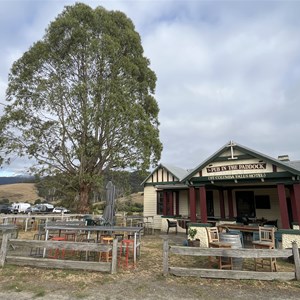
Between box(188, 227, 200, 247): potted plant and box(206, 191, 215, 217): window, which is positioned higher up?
box(206, 191, 215, 217): window

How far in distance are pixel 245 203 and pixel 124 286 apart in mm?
11930

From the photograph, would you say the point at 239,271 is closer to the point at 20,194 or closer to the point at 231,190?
the point at 231,190

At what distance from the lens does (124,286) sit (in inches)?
215

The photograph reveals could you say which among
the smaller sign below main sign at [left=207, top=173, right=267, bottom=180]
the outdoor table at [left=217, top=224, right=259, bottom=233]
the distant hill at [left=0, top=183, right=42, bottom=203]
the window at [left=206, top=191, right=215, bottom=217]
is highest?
the distant hill at [left=0, top=183, right=42, bottom=203]

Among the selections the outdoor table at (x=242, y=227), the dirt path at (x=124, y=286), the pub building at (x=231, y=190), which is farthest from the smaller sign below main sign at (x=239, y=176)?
the dirt path at (x=124, y=286)

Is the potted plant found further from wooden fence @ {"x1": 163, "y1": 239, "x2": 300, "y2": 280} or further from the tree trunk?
the tree trunk

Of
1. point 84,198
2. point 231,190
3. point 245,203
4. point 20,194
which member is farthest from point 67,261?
point 20,194

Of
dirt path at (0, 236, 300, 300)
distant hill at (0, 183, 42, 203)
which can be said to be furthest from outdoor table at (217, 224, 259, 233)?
distant hill at (0, 183, 42, 203)

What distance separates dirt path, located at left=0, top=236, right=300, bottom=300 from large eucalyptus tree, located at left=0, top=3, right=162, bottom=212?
10290mm

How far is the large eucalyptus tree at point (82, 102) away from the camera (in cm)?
1641

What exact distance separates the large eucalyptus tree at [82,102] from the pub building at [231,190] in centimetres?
297

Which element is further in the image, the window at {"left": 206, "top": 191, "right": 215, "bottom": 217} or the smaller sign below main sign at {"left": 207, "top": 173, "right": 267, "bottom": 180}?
the window at {"left": 206, "top": 191, "right": 215, "bottom": 217}

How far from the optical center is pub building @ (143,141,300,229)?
987 centimetres

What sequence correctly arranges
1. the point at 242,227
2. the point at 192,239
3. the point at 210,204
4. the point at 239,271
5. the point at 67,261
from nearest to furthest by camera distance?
1. the point at 239,271
2. the point at 67,261
3. the point at 242,227
4. the point at 192,239
5. the point at 210,204
